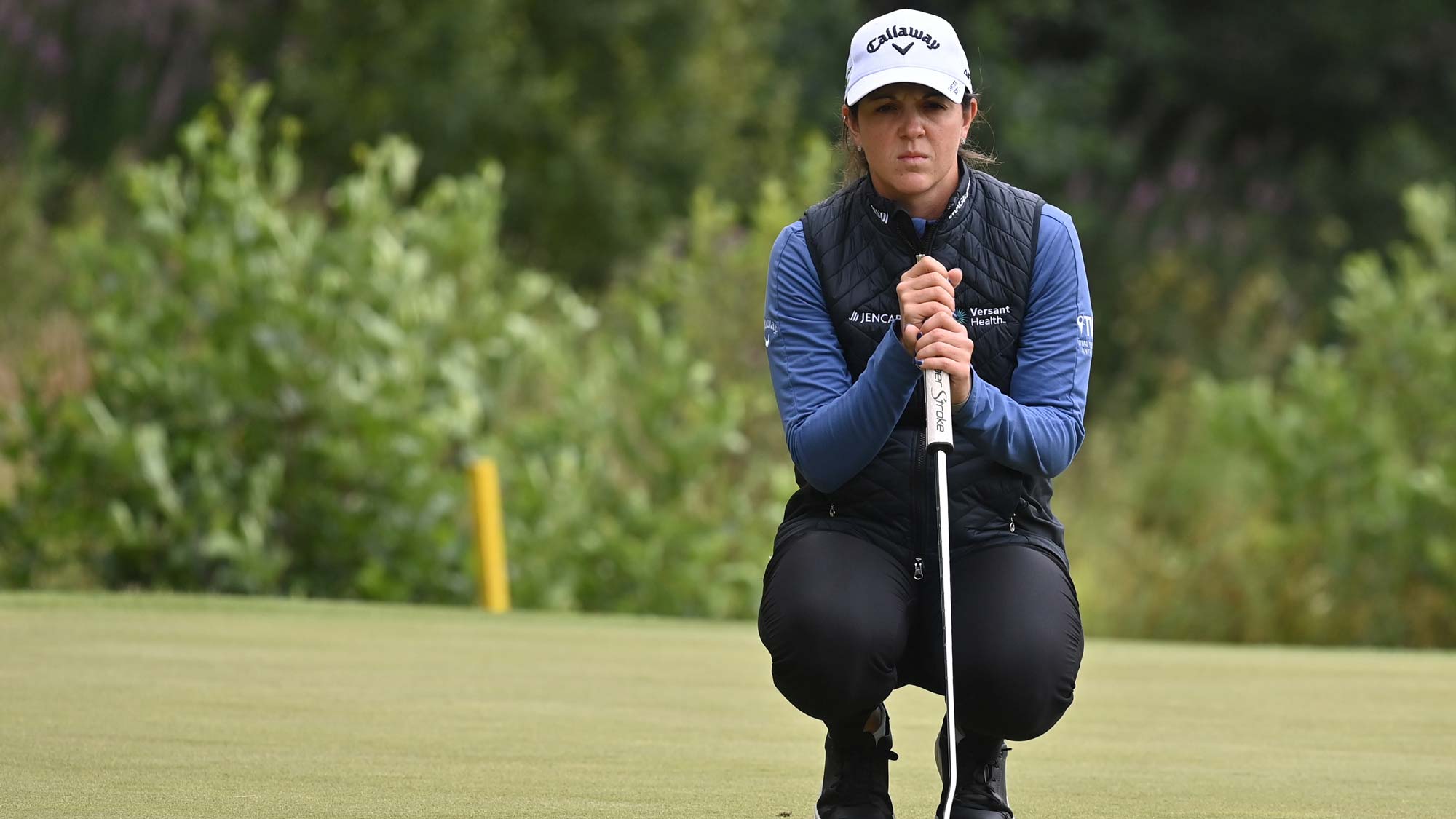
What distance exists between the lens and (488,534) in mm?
9516

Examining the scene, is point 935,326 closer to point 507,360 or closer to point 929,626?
point 929,626

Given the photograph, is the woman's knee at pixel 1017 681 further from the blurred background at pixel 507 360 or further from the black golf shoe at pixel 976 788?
the blurred background at pixel 507 360

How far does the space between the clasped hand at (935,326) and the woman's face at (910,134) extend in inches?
10.4

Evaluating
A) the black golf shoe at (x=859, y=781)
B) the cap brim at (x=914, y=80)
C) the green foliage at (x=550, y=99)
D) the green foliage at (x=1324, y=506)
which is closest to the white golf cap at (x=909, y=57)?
the cap brim at (x=914, y=80)

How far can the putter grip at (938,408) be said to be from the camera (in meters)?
3.49

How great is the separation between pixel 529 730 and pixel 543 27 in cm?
1430

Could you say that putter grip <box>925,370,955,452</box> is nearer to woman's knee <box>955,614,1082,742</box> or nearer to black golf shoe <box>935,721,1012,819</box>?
woman's knee <box>955,614,1082,742</box>

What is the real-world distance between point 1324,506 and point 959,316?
8.67m

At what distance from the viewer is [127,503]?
10289 mm

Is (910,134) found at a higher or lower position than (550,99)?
lower

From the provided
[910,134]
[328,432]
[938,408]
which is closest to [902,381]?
[938,408]

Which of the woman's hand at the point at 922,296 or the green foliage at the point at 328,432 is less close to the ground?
the woman's hand at the point at 922,296

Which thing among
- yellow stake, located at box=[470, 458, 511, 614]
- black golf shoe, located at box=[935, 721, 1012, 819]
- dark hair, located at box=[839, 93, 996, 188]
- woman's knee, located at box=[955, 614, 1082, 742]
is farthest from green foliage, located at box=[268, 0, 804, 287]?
woman's knee, located at box=[955, 614, 1082, 742]

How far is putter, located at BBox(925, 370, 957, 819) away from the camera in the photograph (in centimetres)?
349
